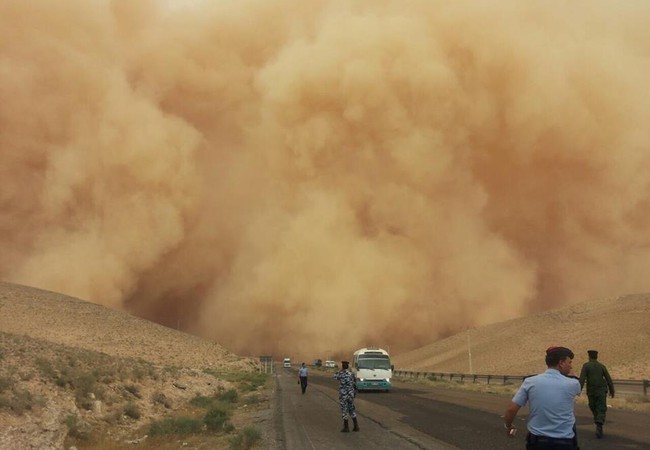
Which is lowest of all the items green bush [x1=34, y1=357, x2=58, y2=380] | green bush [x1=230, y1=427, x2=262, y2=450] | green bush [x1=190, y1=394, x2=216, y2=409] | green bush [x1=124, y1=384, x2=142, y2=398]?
green bush [x1=230, y1=427, x2=262, y2=450]

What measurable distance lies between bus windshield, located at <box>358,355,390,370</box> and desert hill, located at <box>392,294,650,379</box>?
697 inches

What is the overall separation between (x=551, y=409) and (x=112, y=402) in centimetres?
1601

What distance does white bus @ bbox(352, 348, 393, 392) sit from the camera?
2809 cm

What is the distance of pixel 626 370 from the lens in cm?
3878

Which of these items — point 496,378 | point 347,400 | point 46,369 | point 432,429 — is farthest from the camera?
point 496,378

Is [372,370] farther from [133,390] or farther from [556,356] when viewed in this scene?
[556,356]

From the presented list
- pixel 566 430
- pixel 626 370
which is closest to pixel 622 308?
pixel 626 370

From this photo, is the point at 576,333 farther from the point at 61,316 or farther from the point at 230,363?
the point at 61,316

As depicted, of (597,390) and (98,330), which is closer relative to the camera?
(597,390)

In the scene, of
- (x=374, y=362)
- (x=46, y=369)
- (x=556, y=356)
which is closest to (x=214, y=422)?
(x=46, y=369)

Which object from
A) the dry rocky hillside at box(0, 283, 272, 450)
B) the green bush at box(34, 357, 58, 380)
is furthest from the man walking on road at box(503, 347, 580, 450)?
the green bush at box(34, 357, 58, 380)

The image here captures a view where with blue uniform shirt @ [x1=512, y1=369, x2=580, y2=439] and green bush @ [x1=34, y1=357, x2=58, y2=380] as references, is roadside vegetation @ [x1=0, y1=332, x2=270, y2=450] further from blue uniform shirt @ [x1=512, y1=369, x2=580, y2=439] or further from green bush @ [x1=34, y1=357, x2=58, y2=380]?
blue uniform shirt @ [x1=512, y1=369, x2=580, y2=439]

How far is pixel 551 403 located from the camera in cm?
426

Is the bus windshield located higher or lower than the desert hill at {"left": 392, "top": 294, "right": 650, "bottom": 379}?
lower
